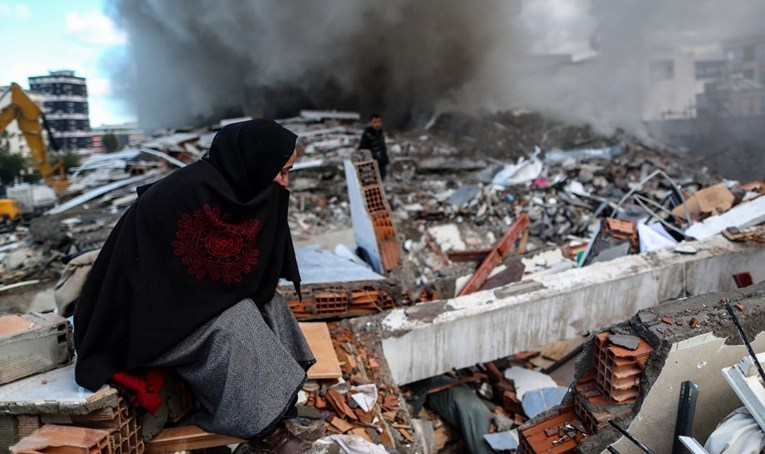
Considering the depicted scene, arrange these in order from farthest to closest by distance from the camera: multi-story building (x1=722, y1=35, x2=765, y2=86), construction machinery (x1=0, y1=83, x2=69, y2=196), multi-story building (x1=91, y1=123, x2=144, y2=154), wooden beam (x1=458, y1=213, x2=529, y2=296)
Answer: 1. multi-story building (x1=91, y1=123, x2=144, y2=154)
2. multi-story building (x1=722, y1=35, x2=765, y2=86)
3. construction machinery (x1=0, y1=83, x2=69, y2=196)
4. wooden beam (x1=458, y1=213, x2=529, y2=296)

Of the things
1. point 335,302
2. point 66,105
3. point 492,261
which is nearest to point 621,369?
point 335,302

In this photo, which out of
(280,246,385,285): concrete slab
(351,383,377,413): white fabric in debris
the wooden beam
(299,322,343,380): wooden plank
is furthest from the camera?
the wooden beam

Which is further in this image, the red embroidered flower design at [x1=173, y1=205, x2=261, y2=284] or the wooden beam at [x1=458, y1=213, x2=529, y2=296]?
the wooden beam at [x1=458, y1=213, x2=529, y2=296]

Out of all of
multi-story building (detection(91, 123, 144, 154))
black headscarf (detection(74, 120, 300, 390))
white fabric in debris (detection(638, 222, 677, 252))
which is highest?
multi-story building (detection(91, 123, 144, 154))

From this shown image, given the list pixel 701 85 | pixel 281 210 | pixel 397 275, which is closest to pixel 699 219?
pixel 397 275

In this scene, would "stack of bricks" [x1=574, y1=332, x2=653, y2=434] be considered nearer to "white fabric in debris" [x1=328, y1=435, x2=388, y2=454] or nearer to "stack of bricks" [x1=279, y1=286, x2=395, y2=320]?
"white fabric in debris" [x1=328, y1=435, x2=388, y2=454]

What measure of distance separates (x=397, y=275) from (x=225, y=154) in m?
2.79

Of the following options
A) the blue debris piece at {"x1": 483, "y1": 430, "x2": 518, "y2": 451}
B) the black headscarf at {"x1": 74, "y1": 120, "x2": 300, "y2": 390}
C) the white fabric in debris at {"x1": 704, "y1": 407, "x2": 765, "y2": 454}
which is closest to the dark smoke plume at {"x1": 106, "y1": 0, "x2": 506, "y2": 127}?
the blue debris piece at {"x1": 483, "y1": 430, "x2": 518, "y2": 451}

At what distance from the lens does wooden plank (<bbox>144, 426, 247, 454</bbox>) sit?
210cm

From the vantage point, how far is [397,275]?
464 centimetres

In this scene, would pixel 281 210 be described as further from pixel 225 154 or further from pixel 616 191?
pixel 616 191

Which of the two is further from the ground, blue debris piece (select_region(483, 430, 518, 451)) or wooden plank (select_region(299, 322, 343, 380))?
wooden plank (select_region(299, 322, 343, 380))

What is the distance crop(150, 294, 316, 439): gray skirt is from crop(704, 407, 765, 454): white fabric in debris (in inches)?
66.8

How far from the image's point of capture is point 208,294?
199 centimetres
